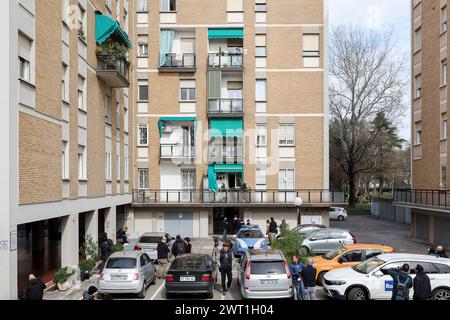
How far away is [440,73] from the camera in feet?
102

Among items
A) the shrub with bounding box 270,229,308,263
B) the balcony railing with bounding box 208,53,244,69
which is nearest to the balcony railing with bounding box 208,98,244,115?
the balcony railing with bounding box 208,53,244,69

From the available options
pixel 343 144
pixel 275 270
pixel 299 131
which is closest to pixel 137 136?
pixel 299 131

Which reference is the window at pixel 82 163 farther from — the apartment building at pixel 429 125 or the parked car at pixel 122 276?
the apartment building at pixel 429 125

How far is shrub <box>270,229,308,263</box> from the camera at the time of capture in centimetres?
1838

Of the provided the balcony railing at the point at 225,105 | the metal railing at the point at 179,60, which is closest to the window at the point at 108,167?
the balcony railing at the point at 225,105

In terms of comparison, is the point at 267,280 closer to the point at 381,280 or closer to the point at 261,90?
the point at 381,280

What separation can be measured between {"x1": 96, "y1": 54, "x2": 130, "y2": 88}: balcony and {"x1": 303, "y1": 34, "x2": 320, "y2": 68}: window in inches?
557

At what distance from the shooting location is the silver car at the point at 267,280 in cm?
1391

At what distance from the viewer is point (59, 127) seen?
19047mm
